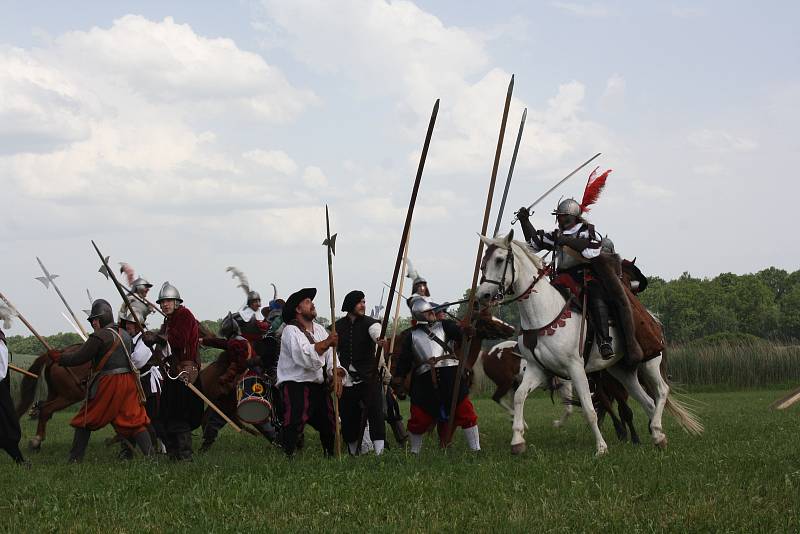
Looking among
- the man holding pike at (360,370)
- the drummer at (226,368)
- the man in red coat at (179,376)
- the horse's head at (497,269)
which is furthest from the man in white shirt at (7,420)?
the horse's head at (497,269)

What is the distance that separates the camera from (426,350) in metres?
11.5

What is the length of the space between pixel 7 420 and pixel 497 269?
554 centimetres

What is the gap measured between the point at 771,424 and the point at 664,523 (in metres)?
8.91

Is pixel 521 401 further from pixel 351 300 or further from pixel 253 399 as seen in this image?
pixel 253 399

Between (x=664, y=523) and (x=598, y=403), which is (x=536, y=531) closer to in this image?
(x=664, y=523)

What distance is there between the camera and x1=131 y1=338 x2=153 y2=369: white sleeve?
38.7 feet

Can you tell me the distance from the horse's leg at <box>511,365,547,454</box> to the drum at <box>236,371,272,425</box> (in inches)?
120

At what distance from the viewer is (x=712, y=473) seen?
836cm

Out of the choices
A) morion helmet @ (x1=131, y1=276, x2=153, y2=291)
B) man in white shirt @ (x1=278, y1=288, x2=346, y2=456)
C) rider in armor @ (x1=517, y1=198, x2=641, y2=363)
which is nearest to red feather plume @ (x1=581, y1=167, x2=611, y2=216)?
rider in armor @ (x1=517, y1=198, x2=641, y2=363)

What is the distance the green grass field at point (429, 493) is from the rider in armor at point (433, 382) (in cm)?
82

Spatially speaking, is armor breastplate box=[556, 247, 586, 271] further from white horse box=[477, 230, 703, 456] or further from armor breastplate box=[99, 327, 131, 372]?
armor breastplate box=[99, 327, 131, 372]

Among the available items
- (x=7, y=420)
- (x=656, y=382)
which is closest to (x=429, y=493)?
(x=656, y=382)

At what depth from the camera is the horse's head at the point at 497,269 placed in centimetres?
1016

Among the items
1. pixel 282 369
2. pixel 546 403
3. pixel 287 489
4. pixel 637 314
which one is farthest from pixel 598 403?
pixel 546 403
